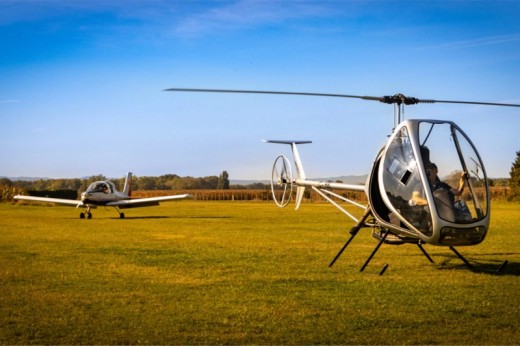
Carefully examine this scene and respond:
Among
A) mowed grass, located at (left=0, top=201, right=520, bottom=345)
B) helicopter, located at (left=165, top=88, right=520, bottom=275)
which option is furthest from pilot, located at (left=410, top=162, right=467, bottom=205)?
mowed grass, located at (left=0, top=201, right=520, bottom=345)

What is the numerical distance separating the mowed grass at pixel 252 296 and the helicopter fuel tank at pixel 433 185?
92 cm

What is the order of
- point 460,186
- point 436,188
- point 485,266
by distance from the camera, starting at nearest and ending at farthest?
point 436,188 → point 460,186 → point 485,266

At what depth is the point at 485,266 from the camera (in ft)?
41.5

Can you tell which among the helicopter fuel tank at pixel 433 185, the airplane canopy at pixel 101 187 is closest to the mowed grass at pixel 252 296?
the helicopter fuel tank at pixel 433 185

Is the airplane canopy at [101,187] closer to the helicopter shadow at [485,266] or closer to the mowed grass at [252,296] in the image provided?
the mowed grass at [252,296]

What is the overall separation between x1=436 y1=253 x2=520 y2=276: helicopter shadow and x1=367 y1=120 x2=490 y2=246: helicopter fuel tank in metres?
1.99

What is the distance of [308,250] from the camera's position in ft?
51.0

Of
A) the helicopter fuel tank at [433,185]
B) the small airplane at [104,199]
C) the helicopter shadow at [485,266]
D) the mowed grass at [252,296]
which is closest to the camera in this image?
the mowed grass at [252,296]

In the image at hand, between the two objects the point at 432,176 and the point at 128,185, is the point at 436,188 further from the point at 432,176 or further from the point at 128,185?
the point at 128,185

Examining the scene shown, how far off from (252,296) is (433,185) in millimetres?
3261

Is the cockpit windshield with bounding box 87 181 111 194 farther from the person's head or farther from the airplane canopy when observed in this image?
the person's head

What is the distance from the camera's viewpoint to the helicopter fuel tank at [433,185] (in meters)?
9.48

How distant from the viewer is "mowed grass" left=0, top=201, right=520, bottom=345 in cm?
670

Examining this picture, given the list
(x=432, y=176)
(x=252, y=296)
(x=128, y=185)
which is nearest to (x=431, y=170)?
(x=432, y=176)
